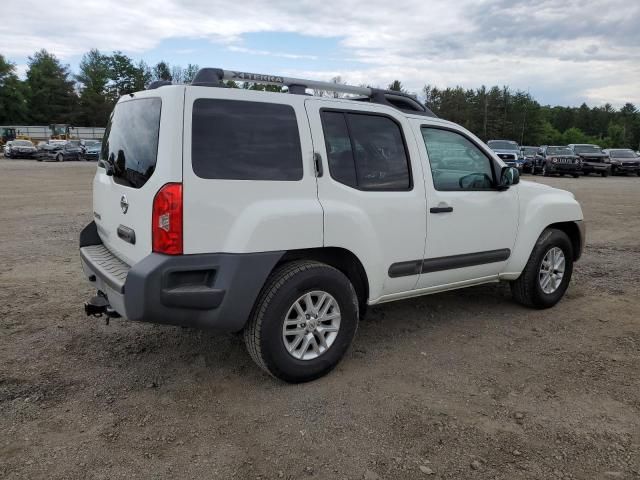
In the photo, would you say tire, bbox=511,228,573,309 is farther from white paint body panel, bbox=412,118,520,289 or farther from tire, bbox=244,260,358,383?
tire, bbox=244,260,358,383

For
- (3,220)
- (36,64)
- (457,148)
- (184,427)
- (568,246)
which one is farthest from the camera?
(36,64)

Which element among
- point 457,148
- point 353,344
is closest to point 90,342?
point 353,344

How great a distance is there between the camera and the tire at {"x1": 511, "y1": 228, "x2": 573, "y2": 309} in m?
4.98

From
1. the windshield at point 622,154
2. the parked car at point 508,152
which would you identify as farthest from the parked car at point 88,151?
the windshield at point 622,154

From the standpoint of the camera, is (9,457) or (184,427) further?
(184,427)

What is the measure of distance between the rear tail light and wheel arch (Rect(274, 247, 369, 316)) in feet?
2.46

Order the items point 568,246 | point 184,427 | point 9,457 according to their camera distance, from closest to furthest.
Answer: point 9,457
point 184,427
point 568,246

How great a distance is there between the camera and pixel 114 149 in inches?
150

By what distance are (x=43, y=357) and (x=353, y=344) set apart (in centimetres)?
237

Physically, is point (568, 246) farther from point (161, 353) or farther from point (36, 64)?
point (36, 64)

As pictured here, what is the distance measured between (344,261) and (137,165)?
1566 mm

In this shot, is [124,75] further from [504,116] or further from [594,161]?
[594,161]

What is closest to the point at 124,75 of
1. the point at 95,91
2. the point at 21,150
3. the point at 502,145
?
the point at 95,91

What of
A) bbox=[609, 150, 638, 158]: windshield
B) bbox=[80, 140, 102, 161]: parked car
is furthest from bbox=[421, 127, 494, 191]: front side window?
bbox=[80, 140, 102, 161]: parked car
